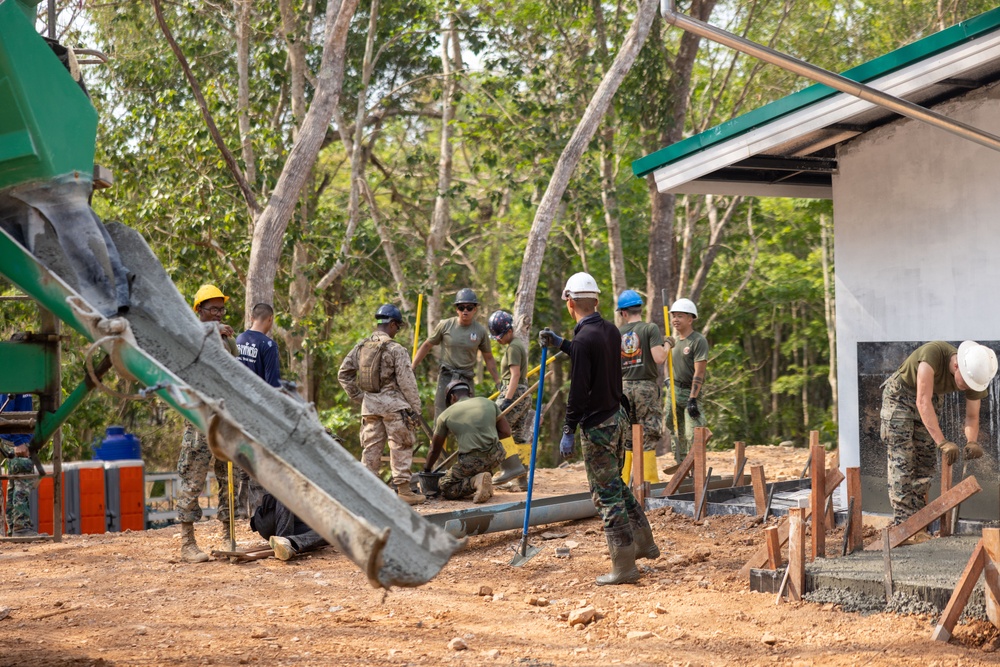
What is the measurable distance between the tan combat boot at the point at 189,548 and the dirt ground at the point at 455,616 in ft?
0.51

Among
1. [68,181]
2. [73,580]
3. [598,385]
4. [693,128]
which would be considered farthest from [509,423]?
[693,128]

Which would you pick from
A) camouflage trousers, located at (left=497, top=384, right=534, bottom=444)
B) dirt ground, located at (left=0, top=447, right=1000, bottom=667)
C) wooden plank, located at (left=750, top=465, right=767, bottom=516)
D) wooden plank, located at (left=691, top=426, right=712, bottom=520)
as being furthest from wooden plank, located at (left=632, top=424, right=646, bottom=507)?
camouflage trousers, located at (left=497, top=384, right=534, bottom=444)

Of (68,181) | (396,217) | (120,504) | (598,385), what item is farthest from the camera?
(396,217)

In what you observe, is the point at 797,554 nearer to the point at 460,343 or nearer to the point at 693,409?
the point at 693,409

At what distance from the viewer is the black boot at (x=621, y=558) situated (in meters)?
6.83

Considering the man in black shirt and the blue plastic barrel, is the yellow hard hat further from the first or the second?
the blue plastic barrel

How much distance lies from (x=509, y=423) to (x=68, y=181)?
681 centimetres

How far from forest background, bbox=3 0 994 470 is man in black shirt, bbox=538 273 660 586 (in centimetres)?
504

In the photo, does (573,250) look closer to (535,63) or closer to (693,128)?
(693,128)

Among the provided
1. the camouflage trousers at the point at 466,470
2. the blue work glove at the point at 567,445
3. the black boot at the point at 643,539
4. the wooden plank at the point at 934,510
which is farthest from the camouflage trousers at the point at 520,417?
the wooden plank at the point at 934,510

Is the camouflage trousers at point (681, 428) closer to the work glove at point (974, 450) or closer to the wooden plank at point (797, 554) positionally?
the work glove at point (974, 450)

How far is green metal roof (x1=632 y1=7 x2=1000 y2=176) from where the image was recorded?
6602 mm

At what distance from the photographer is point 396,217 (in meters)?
21.2

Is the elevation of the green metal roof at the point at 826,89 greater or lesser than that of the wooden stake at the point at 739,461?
greater
